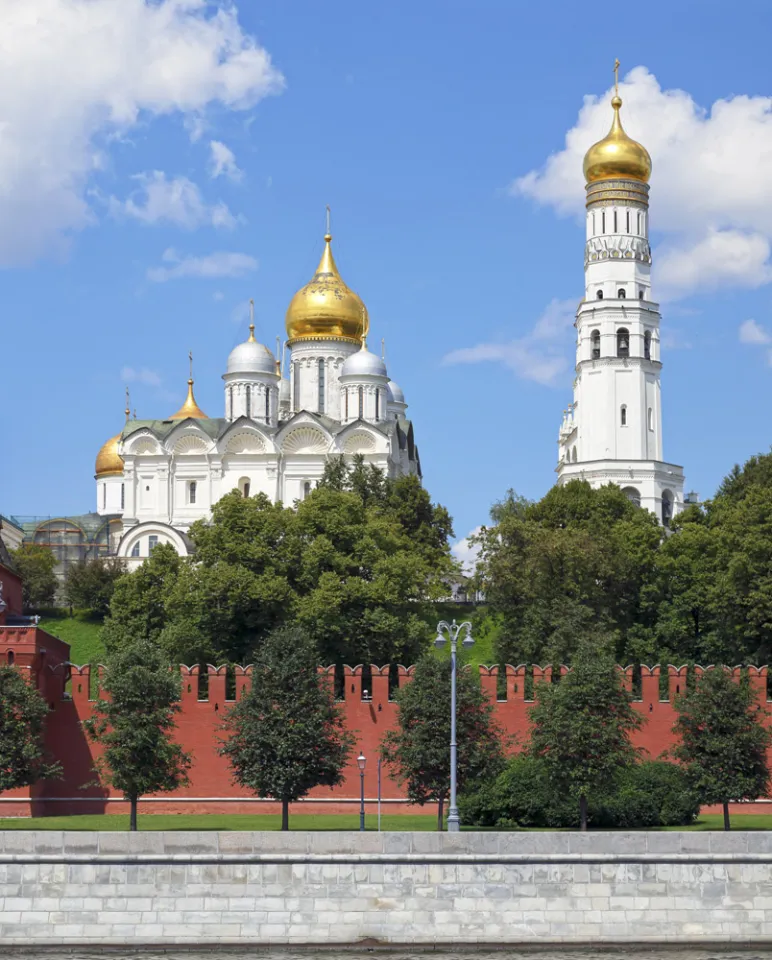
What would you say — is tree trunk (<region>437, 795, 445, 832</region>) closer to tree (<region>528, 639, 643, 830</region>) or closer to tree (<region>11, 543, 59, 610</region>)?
tree (<region>528, 639, 643, 830</region>)

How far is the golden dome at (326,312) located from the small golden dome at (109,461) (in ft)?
61.8

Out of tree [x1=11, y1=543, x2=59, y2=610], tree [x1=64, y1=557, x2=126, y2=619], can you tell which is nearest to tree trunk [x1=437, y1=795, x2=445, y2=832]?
tree [x1=64, y1=557, x2=126, y2=619]

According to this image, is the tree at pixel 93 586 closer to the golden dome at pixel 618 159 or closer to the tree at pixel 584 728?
the golden dome at pixel 618 159

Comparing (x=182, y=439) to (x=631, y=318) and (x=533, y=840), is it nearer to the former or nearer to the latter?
(x=631, y=318)

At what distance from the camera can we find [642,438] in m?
95.6

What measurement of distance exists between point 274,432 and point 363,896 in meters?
66.3

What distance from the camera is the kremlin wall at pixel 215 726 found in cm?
4988

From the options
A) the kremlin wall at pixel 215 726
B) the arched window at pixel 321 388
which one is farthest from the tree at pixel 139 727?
the arched window at pixel 321 388

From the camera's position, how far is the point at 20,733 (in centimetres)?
4688

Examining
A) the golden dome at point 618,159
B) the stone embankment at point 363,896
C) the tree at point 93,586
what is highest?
the golden dome at point 618,159

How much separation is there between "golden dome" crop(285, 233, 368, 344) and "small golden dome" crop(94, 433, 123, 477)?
18.8 meters

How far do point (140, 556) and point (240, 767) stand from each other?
159 ft

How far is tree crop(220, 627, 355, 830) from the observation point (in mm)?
45969

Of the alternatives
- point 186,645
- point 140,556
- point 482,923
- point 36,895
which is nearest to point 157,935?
point 36,895
